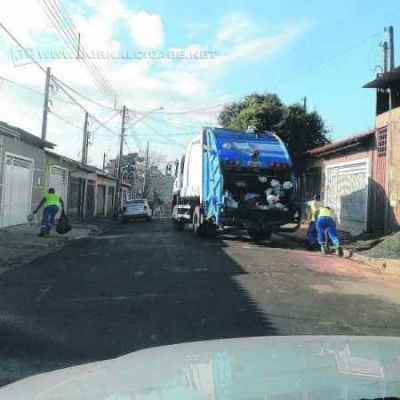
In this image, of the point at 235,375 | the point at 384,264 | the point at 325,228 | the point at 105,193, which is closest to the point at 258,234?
the point at 325,228

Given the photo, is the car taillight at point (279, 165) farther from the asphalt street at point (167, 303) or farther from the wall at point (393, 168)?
the asphalt street at point (167, 303)

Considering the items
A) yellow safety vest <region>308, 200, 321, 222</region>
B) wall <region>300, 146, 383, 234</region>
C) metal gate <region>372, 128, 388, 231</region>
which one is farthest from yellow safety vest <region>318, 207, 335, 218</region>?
wall <region>300, 146, 383, 234</region>

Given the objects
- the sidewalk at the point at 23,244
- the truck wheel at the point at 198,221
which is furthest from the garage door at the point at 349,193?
the sidewalk at the point at 23,244

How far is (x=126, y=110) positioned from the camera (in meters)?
45.1

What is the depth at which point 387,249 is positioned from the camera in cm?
1410

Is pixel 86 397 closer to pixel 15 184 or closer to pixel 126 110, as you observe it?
pixel 15 184

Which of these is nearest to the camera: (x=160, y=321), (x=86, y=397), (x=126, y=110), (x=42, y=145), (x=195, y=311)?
(x=86, y=397)

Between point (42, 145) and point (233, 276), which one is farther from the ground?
point (42, 145)

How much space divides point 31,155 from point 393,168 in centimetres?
1367

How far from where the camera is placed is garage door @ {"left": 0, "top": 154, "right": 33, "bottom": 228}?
2069cm

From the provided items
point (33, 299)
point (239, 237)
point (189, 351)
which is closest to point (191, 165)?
point (239, 237)

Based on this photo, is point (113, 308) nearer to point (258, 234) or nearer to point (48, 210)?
point (258, 234)

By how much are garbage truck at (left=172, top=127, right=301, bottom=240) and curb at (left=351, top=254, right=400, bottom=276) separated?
151 inches

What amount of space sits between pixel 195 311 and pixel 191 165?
1419cm
